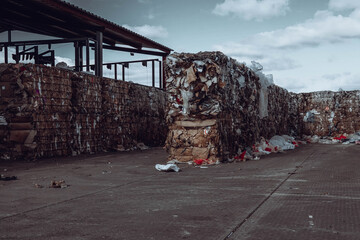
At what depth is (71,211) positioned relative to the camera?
326cm

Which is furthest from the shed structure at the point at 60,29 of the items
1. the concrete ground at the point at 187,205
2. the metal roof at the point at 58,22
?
the concrete ground at the point at 187,205

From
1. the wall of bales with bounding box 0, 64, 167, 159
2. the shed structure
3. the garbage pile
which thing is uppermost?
the shed structure

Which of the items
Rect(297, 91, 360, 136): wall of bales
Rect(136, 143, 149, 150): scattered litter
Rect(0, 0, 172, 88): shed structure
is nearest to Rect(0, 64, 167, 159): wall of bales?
Rect(136, 143, 149, 150): scattered litter

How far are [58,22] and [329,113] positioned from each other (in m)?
12.2

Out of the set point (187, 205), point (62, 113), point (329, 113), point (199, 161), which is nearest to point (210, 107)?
point (199, 161)

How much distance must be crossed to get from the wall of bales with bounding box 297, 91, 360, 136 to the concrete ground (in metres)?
11.0

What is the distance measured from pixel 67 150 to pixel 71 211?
246 inches

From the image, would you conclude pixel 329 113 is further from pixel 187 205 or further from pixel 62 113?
pixel 187 205

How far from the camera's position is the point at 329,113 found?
16297 mm

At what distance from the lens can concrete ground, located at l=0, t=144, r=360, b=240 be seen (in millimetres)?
2555

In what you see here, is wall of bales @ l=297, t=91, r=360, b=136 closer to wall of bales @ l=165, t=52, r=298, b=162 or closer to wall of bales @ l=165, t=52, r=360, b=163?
wall of bales @ l=165, t=52, r=360, b=163

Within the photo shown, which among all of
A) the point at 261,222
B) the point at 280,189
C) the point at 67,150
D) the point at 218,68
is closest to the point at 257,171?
the point at 280,189

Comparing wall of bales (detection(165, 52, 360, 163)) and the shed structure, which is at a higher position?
the shed structure

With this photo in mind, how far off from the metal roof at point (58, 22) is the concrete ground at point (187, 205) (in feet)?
25.4
